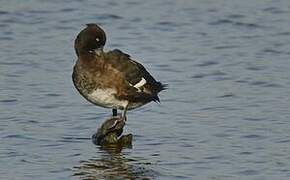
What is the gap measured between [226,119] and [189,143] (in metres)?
1.04

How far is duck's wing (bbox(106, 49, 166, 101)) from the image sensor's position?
11195 mm

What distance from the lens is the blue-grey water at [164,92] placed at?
34.2 feet

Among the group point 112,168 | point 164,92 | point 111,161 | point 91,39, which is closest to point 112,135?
point 111,161

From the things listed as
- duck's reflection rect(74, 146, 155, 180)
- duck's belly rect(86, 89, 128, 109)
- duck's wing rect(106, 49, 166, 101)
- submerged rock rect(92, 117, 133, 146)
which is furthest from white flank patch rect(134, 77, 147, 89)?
duck's reflection rect(74, 146, 155, 180)

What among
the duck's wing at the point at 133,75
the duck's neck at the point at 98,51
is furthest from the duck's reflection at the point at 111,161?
the duck's neck at the point at 98,51

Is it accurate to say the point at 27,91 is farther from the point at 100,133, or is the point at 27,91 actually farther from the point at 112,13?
the point at 112,13

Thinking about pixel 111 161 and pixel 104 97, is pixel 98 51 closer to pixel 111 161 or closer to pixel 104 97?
pixel 104 97

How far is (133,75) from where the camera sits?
37.1 feet

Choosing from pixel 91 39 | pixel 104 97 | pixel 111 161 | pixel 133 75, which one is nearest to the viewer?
pixel 111 161

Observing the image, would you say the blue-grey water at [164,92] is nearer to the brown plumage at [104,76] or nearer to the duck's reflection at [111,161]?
the duck's reflection at [111,161]

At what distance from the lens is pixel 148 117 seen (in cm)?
1227

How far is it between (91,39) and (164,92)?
2.42 meters

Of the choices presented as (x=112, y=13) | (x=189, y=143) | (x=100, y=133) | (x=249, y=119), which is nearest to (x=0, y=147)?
(x=100, y=133)

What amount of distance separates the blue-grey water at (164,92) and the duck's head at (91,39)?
0.93 m
